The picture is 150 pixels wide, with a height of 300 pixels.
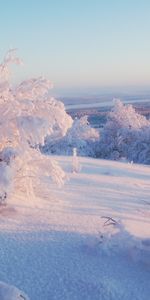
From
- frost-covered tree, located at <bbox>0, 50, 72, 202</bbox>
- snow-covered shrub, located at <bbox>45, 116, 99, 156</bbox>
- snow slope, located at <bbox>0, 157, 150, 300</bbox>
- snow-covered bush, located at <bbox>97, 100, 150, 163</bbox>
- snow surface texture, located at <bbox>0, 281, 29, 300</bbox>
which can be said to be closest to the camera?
snow surface texture, located at <bbox>0, 281, 29, 300</bbox>

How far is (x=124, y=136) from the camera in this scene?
111 feet

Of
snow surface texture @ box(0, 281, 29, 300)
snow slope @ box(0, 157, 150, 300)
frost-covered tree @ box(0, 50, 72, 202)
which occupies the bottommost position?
snow slope @ box(0, 157, 150, 300)

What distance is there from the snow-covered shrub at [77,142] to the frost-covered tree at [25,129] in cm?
2677

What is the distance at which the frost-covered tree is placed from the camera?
645 centimetres

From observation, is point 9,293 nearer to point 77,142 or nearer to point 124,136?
point 124,136

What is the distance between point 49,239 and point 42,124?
4.64 ft

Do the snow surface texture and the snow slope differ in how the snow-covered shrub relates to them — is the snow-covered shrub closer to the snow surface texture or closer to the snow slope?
the snow slope

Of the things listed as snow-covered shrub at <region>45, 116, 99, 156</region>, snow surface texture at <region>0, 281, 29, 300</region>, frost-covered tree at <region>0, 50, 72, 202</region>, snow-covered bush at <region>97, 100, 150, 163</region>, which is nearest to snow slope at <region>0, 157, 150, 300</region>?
frost-covered tree at <region>0, 50, 72, 202</region>

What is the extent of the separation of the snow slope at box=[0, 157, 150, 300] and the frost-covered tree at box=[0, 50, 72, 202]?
0.39m

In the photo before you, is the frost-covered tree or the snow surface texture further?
the frost-covered tree

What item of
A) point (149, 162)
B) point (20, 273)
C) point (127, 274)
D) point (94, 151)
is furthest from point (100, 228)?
point (94, 151)

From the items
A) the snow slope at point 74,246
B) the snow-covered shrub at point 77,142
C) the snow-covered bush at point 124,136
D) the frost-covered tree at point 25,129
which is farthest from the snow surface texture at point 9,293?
the snow-covered shrub at point 77,142

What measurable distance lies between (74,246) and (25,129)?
1.71 meters

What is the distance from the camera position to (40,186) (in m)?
7.86
